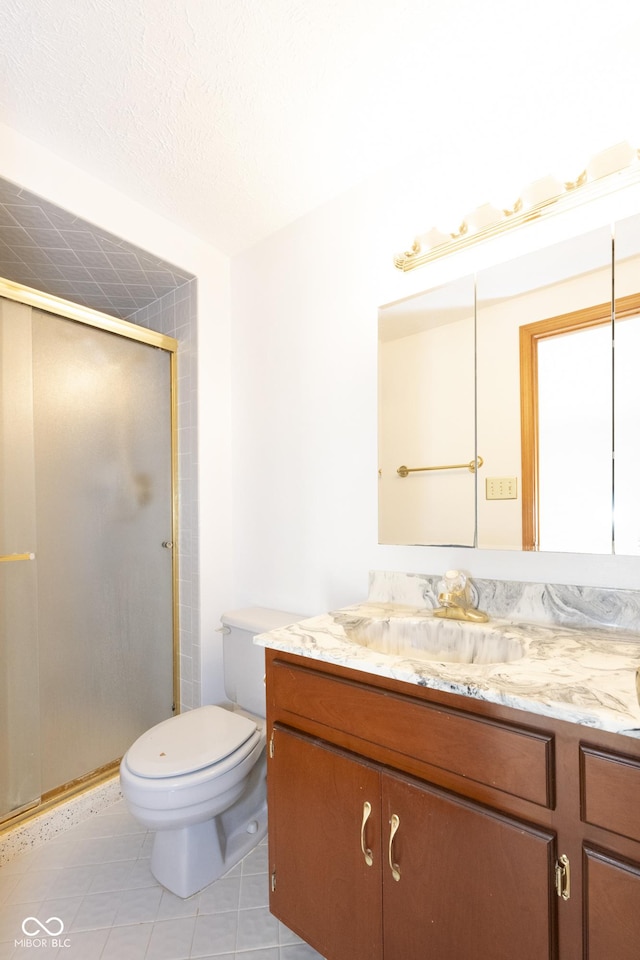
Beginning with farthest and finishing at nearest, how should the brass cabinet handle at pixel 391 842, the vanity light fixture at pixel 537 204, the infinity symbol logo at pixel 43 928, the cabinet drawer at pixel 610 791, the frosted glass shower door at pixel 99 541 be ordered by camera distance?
the frosted glass shower door at pixel 99 541, the infinity symbol logo at pixel 43 928, the vanity light fixture at pixel 537 204, the brass cabinet handle at pixel 391 842, the cabinet drawer at pixel 610 791

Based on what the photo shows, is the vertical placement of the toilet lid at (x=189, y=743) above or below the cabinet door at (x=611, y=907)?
below

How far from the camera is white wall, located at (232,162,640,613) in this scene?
4.79 feet

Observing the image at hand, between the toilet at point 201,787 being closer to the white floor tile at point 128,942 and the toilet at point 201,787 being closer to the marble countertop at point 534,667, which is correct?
the white floor tile at point 128,942

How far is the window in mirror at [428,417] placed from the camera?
1354mm

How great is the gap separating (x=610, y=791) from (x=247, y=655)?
1268mm

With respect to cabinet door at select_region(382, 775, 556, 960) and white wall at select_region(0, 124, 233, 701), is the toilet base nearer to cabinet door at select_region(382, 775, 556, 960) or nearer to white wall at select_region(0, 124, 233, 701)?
white wall at select_region(0, 124, 233, 701)

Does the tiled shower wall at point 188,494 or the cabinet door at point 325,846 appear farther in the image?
the tiled shower wall at point 188,494

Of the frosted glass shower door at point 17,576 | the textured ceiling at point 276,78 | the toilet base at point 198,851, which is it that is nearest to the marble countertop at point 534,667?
the toilet base at point 198,851

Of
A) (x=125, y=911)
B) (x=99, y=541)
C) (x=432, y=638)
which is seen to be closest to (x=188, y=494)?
(x=99, y=541)

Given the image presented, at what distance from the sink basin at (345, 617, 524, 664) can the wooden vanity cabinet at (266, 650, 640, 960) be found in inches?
10.0

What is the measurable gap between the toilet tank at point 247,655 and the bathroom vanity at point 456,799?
53 centimetres

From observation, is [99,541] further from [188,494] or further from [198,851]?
[198,851]

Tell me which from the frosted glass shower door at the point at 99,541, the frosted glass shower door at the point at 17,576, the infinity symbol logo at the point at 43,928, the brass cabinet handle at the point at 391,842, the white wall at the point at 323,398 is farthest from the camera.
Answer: the frosted glass shower door at the point at 99,541

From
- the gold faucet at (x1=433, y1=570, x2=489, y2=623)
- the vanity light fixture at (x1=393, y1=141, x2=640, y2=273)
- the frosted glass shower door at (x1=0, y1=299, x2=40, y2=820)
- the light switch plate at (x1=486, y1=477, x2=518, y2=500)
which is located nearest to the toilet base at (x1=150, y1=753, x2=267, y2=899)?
the frosted glass shower door at (x1=0, y1=299, x2=40, y2=820)
